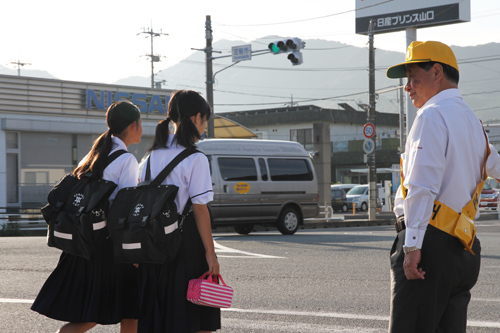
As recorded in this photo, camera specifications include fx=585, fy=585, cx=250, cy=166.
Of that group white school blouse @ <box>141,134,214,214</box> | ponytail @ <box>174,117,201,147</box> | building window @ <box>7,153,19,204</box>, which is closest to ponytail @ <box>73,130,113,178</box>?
white school blouse @ <box>141,134,214,214</box>

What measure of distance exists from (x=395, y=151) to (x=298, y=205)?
122 ft

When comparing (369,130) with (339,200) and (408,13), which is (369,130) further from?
(408,13)

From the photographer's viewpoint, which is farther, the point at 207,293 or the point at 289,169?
the point at 289,169

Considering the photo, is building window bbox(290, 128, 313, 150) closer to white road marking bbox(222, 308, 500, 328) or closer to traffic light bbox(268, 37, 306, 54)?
traffic light bbox(268, 37, 306, 54)

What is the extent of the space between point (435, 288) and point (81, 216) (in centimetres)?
196

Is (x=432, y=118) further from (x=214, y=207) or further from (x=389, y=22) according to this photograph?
(x=389, y=22)

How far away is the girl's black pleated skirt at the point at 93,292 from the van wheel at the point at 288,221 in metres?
12.0

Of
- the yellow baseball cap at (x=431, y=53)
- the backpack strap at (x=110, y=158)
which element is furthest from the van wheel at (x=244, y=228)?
the yellow baseball cap at (x=431, y=53)

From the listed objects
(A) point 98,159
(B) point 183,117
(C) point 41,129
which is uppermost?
(C) point 41,129

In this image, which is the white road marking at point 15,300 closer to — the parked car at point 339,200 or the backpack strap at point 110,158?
the backpack strap at point 110,158

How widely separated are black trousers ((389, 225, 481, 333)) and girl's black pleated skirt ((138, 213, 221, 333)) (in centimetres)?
103

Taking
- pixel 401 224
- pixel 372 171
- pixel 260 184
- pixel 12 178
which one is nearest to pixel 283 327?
pixel 401 224

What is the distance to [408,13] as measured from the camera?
128ft

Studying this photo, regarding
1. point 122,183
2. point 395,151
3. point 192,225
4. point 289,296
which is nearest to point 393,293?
point 192,225
